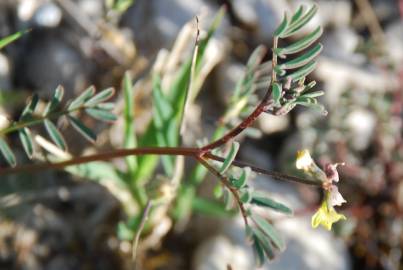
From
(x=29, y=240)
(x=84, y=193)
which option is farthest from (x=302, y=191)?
(x=29, y=240)

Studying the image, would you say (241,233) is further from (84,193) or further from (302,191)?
(84,193)

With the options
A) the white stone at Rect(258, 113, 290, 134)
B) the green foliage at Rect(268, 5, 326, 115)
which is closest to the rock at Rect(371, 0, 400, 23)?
→ the white stone at Rect(258, 113, 290, 134)

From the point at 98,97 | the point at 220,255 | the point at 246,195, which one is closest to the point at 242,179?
the point at 246,195

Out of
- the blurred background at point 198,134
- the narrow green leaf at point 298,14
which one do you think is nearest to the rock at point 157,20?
the blurred background at point 198,134

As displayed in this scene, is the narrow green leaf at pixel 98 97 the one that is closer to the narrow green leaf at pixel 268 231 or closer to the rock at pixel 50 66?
the narrow green leaf at pixel 268 231

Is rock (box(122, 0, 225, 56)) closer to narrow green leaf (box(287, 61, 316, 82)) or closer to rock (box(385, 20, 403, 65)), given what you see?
rock (box(385, 20, 403, 65))

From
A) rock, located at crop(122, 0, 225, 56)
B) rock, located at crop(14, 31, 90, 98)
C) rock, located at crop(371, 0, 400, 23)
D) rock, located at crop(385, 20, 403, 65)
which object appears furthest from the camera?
rock, located at crop(371, 0, 400, 23)
